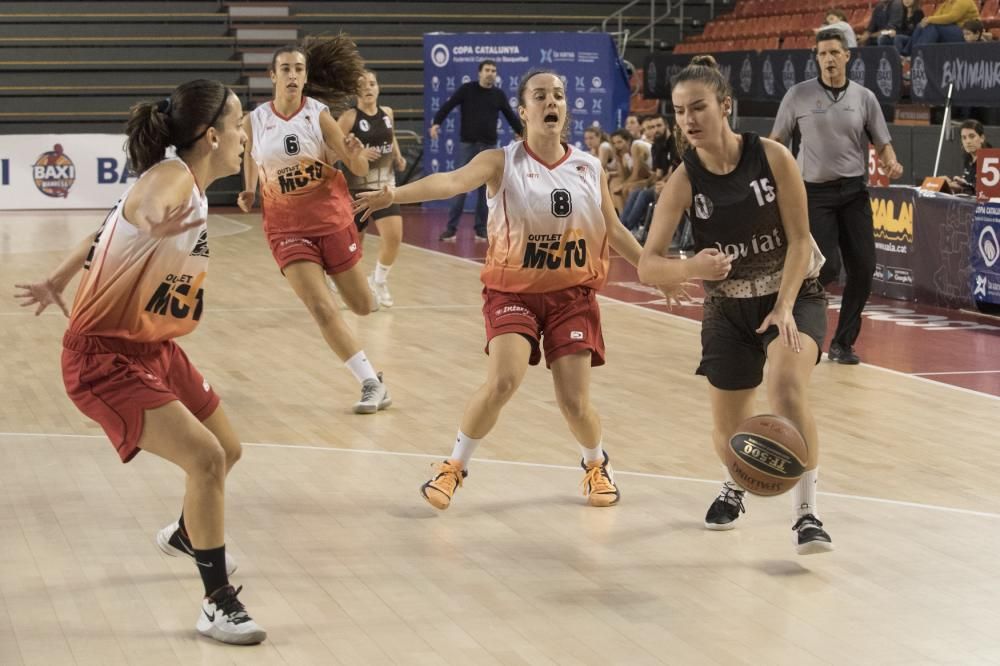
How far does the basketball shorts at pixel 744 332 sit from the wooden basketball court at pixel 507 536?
625 mm

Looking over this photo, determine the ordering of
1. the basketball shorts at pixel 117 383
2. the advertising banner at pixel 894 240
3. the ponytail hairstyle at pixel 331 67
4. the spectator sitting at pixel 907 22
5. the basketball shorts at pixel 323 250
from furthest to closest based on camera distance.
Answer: the spectator sitting at pixel 907 22, the advertising banner at pixel 894 240, the ponytail hairstyle at pixel 331 67, the basketball shorts at pixel 323 250, the basketball shorts at pixel 117 383

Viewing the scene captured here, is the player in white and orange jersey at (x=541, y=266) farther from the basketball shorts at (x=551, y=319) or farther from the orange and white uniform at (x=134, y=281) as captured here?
the orange and white uniform at (x=134, y=281)

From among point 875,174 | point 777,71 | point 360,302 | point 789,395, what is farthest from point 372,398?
point 777,71

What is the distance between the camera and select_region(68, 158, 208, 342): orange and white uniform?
439 centimetres

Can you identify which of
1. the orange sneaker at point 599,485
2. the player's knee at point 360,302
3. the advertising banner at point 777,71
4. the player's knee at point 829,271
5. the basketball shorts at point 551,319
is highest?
the advertising banner at point 777,71

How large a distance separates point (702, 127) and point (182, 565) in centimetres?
228

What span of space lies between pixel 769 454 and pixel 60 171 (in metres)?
17.8

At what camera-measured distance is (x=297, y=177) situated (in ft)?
27.5

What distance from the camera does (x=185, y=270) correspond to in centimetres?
448

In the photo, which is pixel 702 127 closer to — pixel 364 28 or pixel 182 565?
pixel 182 565

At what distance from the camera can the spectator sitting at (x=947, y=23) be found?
15.4m

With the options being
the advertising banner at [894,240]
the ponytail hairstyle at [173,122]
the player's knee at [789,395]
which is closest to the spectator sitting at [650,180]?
the advertising banner at [894,240]

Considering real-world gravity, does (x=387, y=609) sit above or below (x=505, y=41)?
below

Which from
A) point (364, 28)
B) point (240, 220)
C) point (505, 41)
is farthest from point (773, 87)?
point (364, 28)
